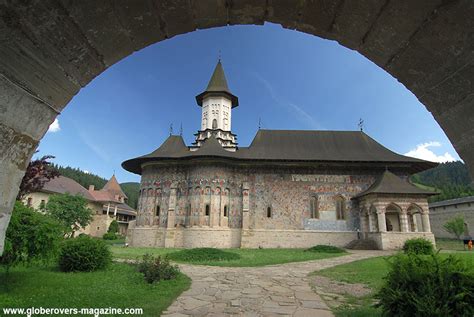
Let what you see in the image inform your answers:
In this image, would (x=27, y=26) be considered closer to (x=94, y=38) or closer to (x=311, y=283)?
(x=94, y=38)

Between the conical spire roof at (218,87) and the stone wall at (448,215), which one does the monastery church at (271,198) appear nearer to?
the conical spire roof at (218,87)

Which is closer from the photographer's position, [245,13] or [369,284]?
[245,13]

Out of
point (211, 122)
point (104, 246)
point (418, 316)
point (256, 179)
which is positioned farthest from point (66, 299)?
point (211, 122)

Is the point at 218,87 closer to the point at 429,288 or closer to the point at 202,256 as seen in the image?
the point at 202,256

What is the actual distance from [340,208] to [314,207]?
1963mm

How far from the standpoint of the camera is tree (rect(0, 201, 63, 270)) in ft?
19.4

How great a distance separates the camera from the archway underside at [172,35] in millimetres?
1684

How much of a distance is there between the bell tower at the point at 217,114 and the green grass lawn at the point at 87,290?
20534 millimetres

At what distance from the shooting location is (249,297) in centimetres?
589

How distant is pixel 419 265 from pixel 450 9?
11.8 ft

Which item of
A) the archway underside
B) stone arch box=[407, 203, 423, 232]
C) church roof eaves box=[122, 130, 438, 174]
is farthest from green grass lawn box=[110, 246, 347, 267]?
the archway underside

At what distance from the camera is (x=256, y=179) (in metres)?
22.5

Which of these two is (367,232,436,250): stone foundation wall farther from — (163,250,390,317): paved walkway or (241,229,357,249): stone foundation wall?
(163,250,390,317): paved walkway

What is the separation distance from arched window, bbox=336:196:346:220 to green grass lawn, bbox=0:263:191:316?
16548 mm
